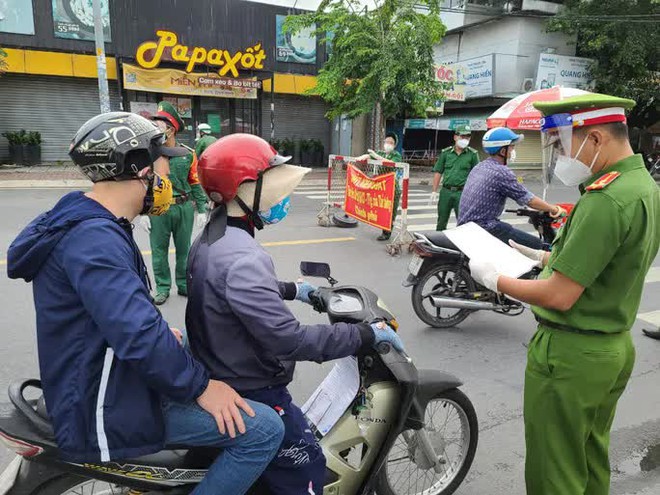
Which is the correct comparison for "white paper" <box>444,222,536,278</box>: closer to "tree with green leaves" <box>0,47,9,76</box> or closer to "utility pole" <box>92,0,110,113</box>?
"utility pole" <box>92,0,110,113</box>

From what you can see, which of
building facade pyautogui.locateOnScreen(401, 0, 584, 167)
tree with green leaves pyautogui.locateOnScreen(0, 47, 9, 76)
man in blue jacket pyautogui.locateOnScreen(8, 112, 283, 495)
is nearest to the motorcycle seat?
man in blue jacket pyautogui.locateOnScreen(8, 112, 283, 495)

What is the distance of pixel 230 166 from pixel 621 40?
76.3ft

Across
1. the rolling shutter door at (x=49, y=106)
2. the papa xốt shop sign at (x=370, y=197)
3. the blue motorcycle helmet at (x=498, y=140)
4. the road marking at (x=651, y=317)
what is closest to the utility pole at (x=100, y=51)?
the rolling shutter door at (x=49, y=106)

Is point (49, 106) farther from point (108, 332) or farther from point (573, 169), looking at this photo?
point (573, 169)

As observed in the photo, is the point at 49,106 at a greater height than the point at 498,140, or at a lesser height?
greater

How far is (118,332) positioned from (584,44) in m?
24.1

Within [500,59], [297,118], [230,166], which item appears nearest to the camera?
[230,166]

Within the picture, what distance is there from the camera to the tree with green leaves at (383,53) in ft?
49.3

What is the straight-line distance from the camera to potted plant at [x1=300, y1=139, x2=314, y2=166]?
2139 centimetres

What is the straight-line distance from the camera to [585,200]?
1.90m

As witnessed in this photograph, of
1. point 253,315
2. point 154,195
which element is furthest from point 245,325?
point 154,195

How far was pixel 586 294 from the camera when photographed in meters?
1.95

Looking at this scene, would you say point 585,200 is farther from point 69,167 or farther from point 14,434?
point 69,167

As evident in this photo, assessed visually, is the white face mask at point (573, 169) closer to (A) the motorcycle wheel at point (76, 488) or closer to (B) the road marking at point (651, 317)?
(A) the motorcycle wheel at point (76, 488)
